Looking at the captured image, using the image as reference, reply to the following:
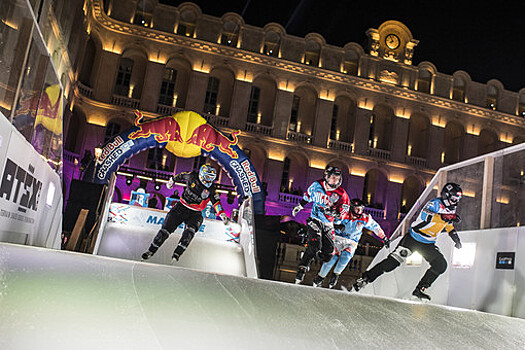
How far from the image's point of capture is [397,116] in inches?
1446

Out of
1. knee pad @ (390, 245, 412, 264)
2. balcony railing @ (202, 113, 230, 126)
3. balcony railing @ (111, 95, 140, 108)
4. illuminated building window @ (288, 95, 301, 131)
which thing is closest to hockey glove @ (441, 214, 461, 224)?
knee pad @ (390, 245, 412, 264)

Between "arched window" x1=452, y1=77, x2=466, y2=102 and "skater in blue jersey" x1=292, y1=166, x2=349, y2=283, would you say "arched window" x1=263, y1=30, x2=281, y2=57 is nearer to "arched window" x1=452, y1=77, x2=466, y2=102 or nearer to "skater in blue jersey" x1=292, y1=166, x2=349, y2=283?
"arched window" x1=452, y1=77, x2=466, y2=102

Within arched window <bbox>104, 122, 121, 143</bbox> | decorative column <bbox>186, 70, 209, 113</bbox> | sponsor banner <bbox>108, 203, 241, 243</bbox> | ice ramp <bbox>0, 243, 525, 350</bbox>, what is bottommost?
ice ramp <bbox>0, 243, 525, 350</bbox>

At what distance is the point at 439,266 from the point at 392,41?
110 ft

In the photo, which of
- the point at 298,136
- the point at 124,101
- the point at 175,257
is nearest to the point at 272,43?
the point at 298,136

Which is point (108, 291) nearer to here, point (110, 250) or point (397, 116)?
point (110, 250)

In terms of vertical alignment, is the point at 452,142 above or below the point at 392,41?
below

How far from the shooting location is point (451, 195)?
8.19 m

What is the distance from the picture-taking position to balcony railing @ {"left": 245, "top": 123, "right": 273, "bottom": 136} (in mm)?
34438

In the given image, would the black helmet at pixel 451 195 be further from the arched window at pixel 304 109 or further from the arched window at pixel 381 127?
the arched window at pixel 381 127

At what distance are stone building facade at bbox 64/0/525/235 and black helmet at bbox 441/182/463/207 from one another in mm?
25007

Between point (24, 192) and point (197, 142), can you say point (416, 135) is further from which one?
point (24, 192)

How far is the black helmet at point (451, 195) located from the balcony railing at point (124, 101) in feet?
91.2

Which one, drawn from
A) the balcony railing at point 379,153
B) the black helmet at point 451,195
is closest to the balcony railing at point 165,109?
the balcony railing at point 379,153
